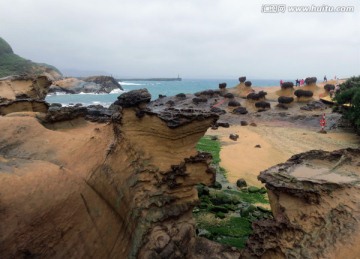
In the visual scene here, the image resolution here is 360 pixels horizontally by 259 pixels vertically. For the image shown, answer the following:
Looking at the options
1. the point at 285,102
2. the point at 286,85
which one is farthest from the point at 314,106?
the point at 286,85

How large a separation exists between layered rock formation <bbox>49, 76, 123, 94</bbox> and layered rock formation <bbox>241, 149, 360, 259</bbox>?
71147 millimetres

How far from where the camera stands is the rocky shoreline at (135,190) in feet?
14.8

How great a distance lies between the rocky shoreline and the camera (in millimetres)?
4496

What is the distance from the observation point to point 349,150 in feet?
22.1

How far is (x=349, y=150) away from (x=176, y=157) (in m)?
3.60

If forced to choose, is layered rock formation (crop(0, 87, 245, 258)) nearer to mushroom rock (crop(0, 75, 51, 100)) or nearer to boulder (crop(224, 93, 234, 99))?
mushroom rock (crop(0, 75, 51, 100))

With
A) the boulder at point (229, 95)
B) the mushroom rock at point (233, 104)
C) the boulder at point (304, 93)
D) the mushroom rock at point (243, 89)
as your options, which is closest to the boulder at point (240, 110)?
the mushroom rock at point (233, 104)

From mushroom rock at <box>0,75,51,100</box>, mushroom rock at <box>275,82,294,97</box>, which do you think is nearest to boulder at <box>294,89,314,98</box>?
mushroom rock at <box>275,82,294,97</box>

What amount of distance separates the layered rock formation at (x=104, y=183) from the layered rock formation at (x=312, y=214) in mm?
1485

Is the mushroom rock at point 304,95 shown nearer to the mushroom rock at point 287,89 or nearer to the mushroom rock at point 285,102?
the mushroom rock at point 285,102

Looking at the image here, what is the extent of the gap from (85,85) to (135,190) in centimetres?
8019

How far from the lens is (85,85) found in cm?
8212

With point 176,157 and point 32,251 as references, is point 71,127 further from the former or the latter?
point 32,251

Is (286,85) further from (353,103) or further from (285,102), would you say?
(353,103)
